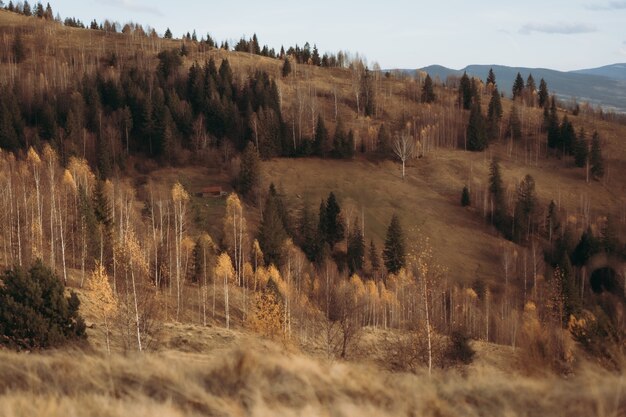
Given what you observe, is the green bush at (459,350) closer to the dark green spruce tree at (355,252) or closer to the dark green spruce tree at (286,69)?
the dark green spruce tree at (355,252)

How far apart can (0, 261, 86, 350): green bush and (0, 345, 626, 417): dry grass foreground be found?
10.2m

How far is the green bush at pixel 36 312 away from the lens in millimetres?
17141

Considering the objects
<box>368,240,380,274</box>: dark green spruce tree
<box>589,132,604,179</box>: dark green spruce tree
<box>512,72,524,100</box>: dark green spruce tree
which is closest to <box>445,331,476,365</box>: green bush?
<box>368,240,380,274</box>: dark green spruce tree

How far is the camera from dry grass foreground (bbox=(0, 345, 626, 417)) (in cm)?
609

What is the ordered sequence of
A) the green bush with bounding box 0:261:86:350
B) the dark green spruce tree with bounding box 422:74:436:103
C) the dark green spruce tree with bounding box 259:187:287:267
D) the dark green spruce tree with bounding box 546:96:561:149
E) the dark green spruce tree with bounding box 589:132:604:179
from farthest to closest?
the dark green spruce tree with bounding box 422:74:436:103, the dark green spruce tree with bounding box 546:96:561:149, the dark green spruce tree with bounding box 589:132:604:179, the dark green spruce tree with bounding box 259:187:287:267, the green bush with bounding box 0:261:86:350

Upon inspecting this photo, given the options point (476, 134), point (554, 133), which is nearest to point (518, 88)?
point (554, 133)

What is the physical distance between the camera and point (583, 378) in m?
6.92

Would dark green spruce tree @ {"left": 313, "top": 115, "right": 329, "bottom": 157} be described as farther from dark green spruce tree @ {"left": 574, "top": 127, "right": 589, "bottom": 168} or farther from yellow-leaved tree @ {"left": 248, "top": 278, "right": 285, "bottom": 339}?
yellow-leaved tree @ {"left": 248, "top": 278, "right": 285, "bottom": 339}

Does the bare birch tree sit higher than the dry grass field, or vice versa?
the bare birch tree

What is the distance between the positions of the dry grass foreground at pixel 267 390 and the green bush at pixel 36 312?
10.2 meters

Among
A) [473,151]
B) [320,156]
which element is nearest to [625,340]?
[320,156]

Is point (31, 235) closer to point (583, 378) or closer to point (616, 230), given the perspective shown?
point (583, 378)

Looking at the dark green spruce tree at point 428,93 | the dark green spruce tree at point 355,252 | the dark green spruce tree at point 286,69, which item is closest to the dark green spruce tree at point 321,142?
the dark green spruce tree at point 355,252

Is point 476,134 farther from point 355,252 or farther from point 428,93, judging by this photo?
point 355,252
